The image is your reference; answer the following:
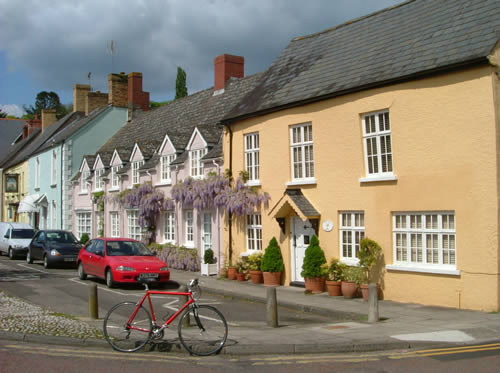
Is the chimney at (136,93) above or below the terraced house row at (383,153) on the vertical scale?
above

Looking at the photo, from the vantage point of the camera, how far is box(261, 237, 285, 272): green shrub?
57.0 ft

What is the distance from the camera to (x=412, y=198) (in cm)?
1370

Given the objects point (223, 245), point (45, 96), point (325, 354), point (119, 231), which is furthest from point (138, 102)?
point (45, 96)

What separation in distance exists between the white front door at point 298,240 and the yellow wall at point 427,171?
3.04 feet

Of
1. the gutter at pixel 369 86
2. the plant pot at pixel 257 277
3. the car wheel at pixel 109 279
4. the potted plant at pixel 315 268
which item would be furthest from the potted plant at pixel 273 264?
the car wheel at pixel 109 279

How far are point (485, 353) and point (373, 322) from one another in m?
2.98

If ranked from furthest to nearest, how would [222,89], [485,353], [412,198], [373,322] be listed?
[222,89]
[412,198]
[373,322]
[485,353]

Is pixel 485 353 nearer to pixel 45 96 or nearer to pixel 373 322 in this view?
pixel 373 322

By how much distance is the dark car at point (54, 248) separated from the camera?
23.2m

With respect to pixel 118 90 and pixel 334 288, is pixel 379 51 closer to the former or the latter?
pixel 334 288

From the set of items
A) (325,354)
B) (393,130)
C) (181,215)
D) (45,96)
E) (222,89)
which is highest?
(45,96)

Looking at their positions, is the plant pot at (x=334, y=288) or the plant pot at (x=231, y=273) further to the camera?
the plant pot at (x=231, y=273)

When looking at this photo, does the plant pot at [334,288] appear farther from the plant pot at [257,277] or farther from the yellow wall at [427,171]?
the plant pot at [257,277]

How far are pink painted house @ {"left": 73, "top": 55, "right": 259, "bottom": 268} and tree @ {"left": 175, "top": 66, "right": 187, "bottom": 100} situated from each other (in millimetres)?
28539
